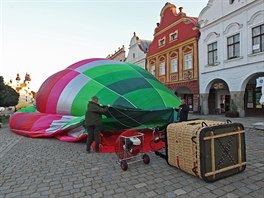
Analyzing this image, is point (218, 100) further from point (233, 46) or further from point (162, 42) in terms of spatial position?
point (162, 42)

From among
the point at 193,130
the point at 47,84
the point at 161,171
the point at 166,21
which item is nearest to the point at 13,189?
the point at 161,171

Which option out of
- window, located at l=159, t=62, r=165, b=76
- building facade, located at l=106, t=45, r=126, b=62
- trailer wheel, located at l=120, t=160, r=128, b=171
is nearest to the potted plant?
window, located at l=159, t=62, r=165, b=76

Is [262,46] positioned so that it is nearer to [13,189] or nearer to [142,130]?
[142,130]

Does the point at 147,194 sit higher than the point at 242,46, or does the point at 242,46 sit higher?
the point at 242,46

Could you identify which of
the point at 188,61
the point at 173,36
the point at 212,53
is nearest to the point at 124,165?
the point at 212,53

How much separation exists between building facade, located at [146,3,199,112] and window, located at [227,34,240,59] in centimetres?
316

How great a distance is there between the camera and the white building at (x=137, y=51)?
2580cm

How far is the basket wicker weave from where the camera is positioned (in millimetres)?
3361

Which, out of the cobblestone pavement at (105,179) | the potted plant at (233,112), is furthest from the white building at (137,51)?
the cobblestone pavement at (105,179)

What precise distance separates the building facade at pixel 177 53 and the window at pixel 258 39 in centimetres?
504

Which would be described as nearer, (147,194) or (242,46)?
(147,194)

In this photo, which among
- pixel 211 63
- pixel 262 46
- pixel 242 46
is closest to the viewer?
pixel 262 46

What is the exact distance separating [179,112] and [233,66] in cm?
983

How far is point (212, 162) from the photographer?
3.32 meters
